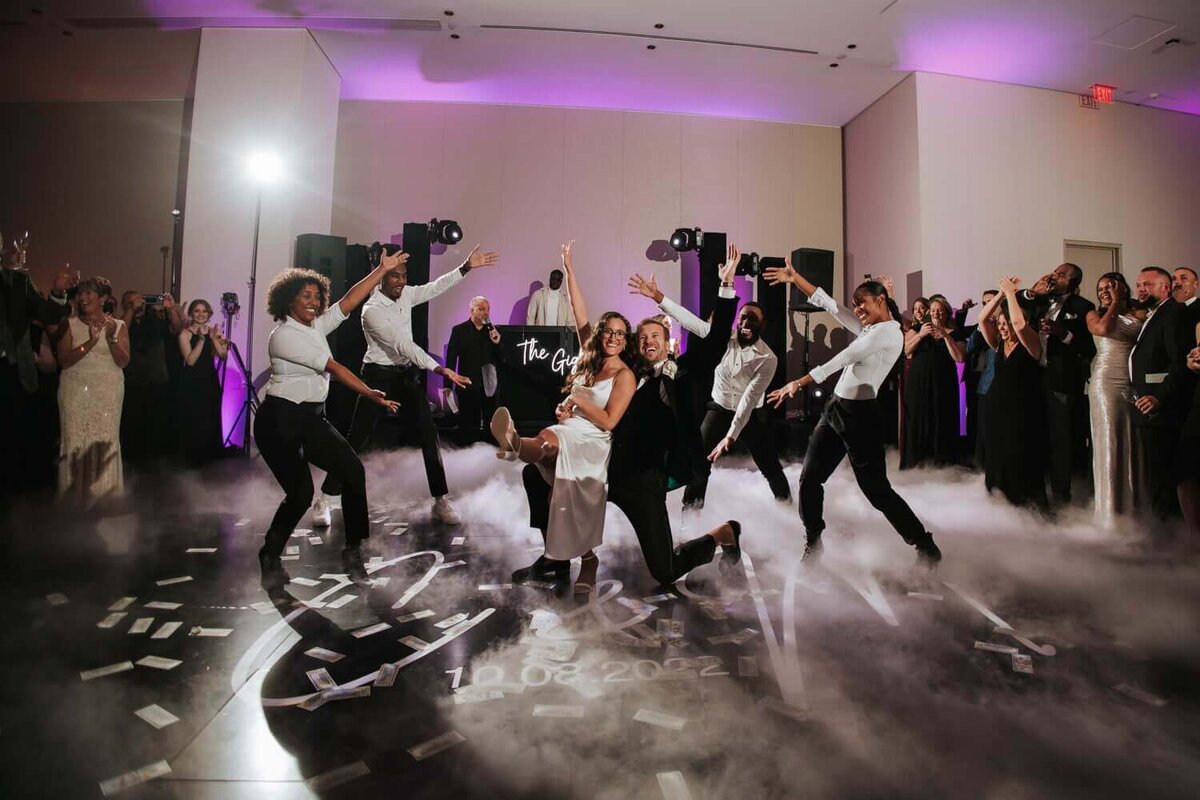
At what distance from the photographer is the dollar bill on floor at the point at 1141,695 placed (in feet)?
→ 6.37

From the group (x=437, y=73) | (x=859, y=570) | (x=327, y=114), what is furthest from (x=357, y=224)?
(x=859, y=570)

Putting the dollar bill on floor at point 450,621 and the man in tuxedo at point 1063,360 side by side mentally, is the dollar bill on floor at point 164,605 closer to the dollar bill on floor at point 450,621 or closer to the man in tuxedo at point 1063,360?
the dollar bill on floor at point 450,621

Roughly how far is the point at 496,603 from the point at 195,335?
14.0 feet

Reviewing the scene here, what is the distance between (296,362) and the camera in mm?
3068

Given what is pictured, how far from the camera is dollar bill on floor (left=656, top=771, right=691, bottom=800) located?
147 centimetres

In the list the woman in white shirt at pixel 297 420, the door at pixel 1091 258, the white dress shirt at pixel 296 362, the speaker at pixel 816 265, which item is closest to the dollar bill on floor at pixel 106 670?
the woman in white shirt at pixel 297 420

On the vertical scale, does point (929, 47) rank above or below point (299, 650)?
above

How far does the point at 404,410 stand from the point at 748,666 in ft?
8.80

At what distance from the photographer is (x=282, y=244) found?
655 centimetres

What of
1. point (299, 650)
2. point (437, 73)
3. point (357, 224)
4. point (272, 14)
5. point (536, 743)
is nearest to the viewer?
point (536, 743)

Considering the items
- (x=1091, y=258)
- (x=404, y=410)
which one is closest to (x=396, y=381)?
(x=404, y=410)

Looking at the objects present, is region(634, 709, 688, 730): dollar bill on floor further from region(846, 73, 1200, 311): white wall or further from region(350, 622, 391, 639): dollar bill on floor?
region(846, 73, 1200, 311): white wall

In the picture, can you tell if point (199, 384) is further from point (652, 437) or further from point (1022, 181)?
point (1022, 181)

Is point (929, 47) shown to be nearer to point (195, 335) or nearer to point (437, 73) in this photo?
point (437, 73)
